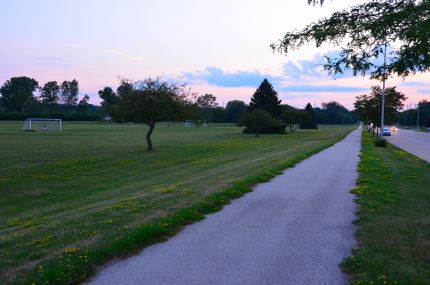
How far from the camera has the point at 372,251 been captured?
241 inches

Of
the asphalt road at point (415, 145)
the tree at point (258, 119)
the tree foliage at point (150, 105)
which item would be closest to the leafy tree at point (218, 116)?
the tree at point (258, 119)

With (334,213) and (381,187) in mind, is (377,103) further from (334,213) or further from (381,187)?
(334,213)

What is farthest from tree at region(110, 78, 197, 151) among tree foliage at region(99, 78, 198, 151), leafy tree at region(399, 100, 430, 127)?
leafy tree at region(399, 100, 430, 127)

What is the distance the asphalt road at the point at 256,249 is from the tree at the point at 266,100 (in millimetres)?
65712

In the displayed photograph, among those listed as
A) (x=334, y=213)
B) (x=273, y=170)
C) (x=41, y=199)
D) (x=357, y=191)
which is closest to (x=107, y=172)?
(x=41, y=199)

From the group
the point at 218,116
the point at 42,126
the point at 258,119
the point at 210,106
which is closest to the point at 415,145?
the point at 258,119

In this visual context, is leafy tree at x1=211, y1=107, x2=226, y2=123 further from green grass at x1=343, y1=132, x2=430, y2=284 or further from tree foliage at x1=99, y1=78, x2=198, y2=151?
green grass at x1=343, y1=132, x2=430, y2=284

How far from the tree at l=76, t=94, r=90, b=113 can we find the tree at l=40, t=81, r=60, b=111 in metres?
10.1

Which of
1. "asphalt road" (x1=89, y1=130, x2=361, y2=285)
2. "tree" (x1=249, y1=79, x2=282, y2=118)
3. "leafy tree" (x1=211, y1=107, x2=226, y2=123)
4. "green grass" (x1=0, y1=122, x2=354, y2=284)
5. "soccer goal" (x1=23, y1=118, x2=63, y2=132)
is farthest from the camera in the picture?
"leafy tree" (x1=211, y1=107, x2=226, y2=123)

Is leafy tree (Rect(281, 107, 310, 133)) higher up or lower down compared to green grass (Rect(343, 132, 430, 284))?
higher up

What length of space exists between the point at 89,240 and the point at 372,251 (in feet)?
13.2

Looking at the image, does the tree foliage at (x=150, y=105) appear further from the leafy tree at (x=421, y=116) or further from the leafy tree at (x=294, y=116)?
the leafy tree at (x=421, y=116)

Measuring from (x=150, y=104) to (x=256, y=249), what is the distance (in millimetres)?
27011

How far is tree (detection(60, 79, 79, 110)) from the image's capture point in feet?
606
